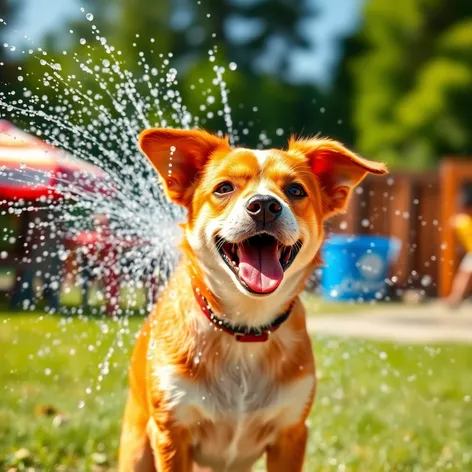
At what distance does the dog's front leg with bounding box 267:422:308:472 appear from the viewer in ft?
10.8

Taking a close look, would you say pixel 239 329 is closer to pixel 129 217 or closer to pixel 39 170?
pixel 129 217

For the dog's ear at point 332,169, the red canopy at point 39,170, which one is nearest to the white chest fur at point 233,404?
the dog's ear at point 332,169

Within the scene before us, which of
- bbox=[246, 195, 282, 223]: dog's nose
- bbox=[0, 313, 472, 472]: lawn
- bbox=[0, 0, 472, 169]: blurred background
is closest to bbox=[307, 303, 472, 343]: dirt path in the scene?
bbox=[0, 313, 472, 472]: lawn

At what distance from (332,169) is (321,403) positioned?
2479mm

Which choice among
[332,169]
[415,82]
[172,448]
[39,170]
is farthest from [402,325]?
[415,82]

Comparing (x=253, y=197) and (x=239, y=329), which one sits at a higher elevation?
(x=253, y=197)

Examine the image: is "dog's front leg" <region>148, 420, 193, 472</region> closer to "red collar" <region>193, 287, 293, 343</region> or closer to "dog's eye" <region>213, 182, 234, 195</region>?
"red collar" <region>193, 287, 293, 343</region>

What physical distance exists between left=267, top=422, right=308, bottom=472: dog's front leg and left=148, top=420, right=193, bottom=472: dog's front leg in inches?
13.3

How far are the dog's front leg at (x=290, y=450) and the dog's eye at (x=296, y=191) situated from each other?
838mm

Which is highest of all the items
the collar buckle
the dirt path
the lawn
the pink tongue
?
the pink tongue

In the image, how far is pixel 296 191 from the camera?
321 cm

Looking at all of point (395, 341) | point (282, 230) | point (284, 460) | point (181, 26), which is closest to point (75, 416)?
point (284, 460)

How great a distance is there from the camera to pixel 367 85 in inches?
1474

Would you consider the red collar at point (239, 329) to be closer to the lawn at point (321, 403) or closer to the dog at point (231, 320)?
the dog at point (231, 320)
